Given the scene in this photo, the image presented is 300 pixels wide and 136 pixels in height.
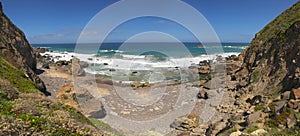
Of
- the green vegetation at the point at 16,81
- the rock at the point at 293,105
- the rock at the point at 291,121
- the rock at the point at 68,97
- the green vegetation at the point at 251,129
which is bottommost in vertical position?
the rock at the point at 68,97

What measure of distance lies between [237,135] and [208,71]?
2992cm

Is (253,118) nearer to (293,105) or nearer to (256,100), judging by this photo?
(293,105)

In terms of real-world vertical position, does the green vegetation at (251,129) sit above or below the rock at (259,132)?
below

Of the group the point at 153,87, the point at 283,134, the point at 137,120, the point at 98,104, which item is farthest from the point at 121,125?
the point at 153,87

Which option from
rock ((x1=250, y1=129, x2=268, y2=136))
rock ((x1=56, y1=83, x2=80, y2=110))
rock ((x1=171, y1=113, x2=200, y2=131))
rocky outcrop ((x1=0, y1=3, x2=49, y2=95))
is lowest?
rock ((x1=171, y1=113, x2=200, y2=131))

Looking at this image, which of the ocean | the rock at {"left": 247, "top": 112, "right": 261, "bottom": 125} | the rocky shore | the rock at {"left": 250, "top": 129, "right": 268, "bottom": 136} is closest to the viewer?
the rocky shore

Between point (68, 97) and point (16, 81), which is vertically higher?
point (16, 81)

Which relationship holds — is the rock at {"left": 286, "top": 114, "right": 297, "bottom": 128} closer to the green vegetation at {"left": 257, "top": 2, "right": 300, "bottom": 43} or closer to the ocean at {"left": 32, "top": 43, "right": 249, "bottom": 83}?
the green vegetation at {"left": 257, "top": 2, "right": 300, "bottom": 43}

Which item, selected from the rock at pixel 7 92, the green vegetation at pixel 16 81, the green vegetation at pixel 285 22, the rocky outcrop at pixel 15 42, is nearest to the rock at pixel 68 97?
the rocky outcrop at pixel 15 42

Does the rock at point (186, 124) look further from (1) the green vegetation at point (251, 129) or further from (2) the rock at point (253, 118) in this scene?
(1) the green vegetation at point (251, 129)

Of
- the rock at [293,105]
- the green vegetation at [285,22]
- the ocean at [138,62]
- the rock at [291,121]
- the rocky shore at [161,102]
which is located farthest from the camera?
the ocean at [138,62]

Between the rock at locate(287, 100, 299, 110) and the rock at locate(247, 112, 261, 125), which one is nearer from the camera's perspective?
the rock at locate(287, 100, 299, 110)

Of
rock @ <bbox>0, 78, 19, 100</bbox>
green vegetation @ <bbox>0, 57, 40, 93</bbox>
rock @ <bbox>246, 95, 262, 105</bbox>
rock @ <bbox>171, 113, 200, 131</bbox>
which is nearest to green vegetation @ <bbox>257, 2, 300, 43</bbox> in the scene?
rock @ <bbox>246, 95, 262, 105</bbox>

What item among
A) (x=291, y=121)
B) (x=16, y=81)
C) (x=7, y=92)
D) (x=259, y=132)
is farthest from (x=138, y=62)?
(x=291, y=121)
